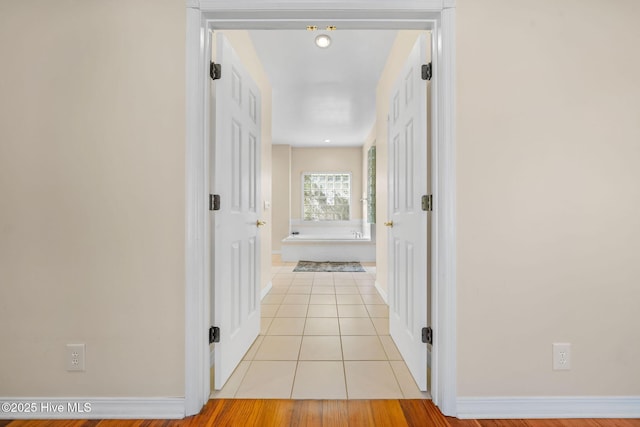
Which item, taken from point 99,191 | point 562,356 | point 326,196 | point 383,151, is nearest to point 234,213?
point 99,191

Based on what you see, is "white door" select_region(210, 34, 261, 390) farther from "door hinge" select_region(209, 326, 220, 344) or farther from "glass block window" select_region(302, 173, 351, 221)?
"glass block window" select_region(302, 173, 351, 221)

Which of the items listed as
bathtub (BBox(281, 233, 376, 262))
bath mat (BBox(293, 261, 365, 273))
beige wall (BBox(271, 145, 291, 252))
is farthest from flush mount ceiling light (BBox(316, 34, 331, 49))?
beige wall (BBox(271, 145, 291, 252))

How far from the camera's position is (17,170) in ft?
4.70

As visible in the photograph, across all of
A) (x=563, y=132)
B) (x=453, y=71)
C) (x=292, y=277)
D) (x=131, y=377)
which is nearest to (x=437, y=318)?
(x=563, y=132)

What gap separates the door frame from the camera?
4.65 ft

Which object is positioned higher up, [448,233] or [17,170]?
[17,170]

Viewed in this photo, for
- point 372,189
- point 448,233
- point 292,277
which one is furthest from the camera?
point 372,189

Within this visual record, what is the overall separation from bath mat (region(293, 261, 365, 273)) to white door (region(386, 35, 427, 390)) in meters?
2.79

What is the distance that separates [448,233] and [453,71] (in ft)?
2.47

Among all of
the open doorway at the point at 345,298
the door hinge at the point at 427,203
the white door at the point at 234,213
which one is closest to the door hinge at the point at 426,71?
the open doorway at the point at 345,298

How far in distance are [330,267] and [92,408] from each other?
13.4 feet

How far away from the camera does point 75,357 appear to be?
1415 millimetres

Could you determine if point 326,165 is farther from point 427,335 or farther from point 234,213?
point 427,335

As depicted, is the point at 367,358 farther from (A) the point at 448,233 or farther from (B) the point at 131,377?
(B) the point at 131,377
